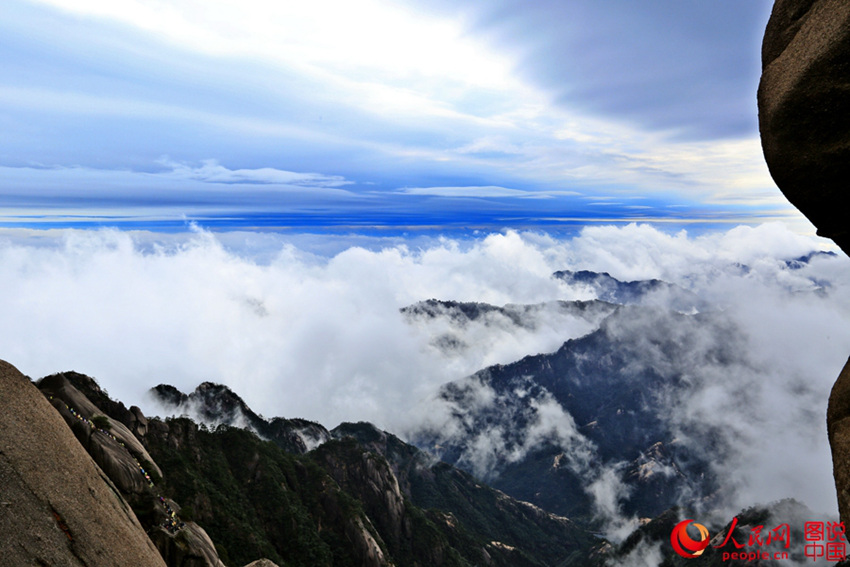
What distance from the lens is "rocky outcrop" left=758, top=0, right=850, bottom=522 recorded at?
15859mm

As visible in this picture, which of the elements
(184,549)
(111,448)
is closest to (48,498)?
(184,549)

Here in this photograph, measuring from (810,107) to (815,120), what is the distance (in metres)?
0.53

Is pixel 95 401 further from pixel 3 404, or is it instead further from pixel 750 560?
pixel 750 560

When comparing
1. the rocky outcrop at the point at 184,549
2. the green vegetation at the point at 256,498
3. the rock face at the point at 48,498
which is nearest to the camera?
the rock face at the point at 48,498

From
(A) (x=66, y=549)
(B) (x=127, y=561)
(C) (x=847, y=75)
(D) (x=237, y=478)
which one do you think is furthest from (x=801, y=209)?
(D) (x=237, y=478)

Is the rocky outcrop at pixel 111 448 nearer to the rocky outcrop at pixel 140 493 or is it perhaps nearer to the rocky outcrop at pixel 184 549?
the rocky outcrop at pixel 140 493

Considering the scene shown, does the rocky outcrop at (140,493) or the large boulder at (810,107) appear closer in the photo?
the large boulder at (810,107)

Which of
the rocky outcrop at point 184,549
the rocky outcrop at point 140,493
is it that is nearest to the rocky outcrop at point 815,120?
the rocky outcrop at point 184,549

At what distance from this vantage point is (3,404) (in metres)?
21.9

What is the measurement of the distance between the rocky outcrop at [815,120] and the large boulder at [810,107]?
0.03 meters

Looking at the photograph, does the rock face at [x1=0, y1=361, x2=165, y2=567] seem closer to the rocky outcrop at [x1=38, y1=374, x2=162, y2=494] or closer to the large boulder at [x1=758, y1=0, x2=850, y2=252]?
the rocky outcrop at [x1=38, y1=374, x2=162, y2=494]

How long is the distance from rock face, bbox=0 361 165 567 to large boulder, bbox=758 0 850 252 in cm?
3478

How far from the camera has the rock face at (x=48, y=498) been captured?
1912 cm

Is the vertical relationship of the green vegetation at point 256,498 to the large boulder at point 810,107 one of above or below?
below
